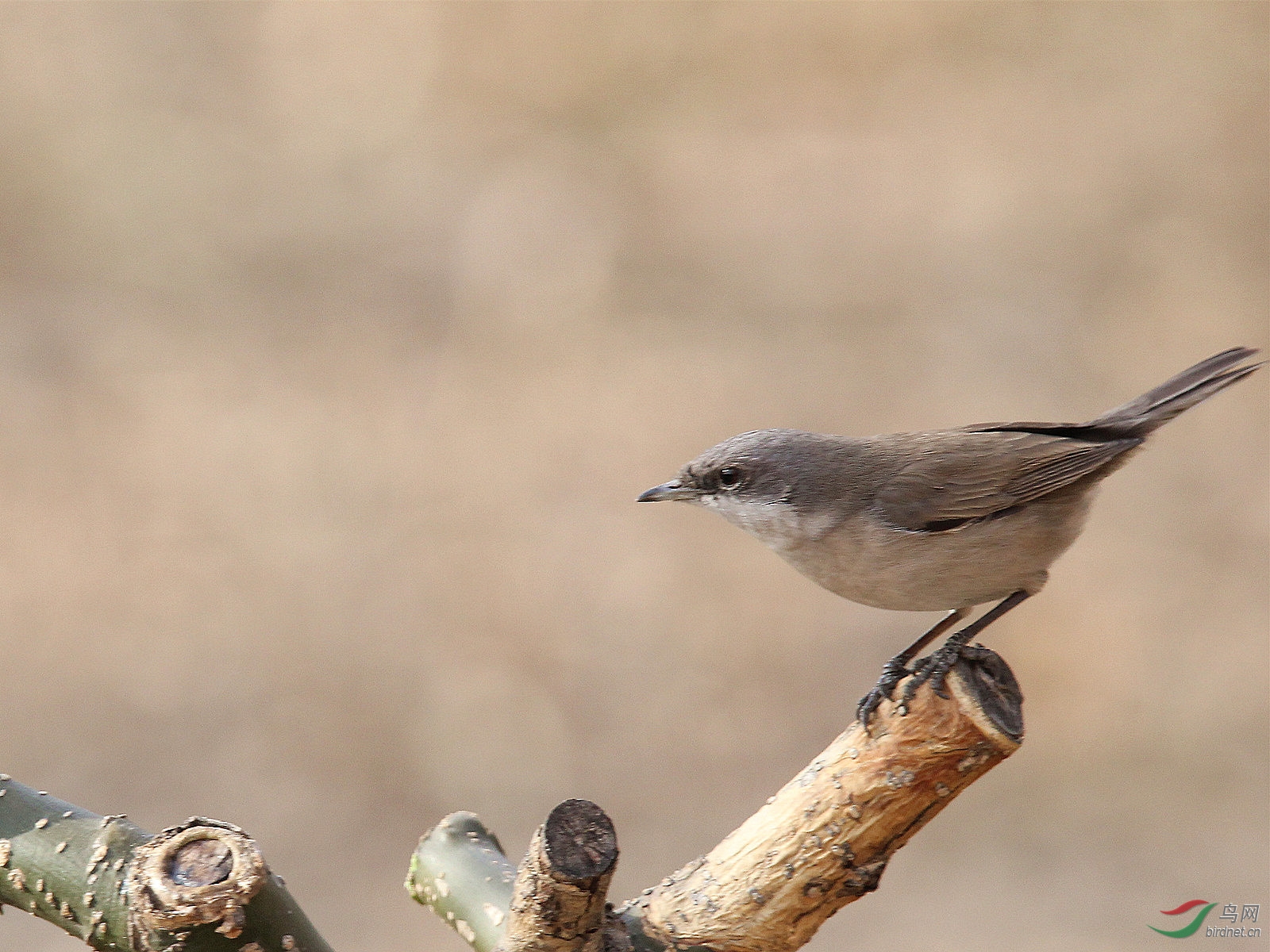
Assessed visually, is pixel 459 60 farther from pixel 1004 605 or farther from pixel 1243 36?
pixel 1004 605

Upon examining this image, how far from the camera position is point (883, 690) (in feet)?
11.5

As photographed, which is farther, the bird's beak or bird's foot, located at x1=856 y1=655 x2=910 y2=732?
the bird's beak

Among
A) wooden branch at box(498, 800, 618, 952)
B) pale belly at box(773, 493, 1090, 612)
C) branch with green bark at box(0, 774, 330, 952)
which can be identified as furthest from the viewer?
pale belly at box(773, 493, 1090, 612)

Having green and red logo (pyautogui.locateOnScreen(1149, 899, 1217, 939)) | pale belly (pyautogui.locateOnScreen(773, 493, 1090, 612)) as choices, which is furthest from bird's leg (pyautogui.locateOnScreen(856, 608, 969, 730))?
green and red logo (pyautogui.locateOnScreen(1149, 899, 1217, 939))

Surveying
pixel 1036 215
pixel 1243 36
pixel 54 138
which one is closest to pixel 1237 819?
pixel 1036 215

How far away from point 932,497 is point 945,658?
0.78m

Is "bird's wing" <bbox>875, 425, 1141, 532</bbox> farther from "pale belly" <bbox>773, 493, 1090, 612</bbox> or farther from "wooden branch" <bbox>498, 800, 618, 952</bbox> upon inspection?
"wooden branch" <bbox>498, 800, 618, 952</bbox>

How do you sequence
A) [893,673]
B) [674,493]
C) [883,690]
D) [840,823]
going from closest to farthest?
1. [840,823]
2. [883,690]
3. [893,673]
4. [674,493]

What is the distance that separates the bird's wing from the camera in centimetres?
397

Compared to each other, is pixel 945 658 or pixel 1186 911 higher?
pixel 945 658

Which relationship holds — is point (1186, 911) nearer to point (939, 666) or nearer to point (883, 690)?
point (883, 690)

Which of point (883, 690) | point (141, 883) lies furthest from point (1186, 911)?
point (141, 883)

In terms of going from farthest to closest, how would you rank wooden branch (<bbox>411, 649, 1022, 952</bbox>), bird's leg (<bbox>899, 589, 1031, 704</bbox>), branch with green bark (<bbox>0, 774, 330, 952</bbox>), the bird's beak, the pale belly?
the bird's beak
the pale belly
bird's leg (<bbox>899, 589, 1031, 704</bbox>)
wooden branch (<bbox>411, 649, 1022, 952</bbox>)
branch with green bark (<bbox>0, 774, 330, 952</bbox>)

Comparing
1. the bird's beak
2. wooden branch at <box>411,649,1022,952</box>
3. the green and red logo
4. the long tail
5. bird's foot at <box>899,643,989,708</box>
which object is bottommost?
the green and red logo
